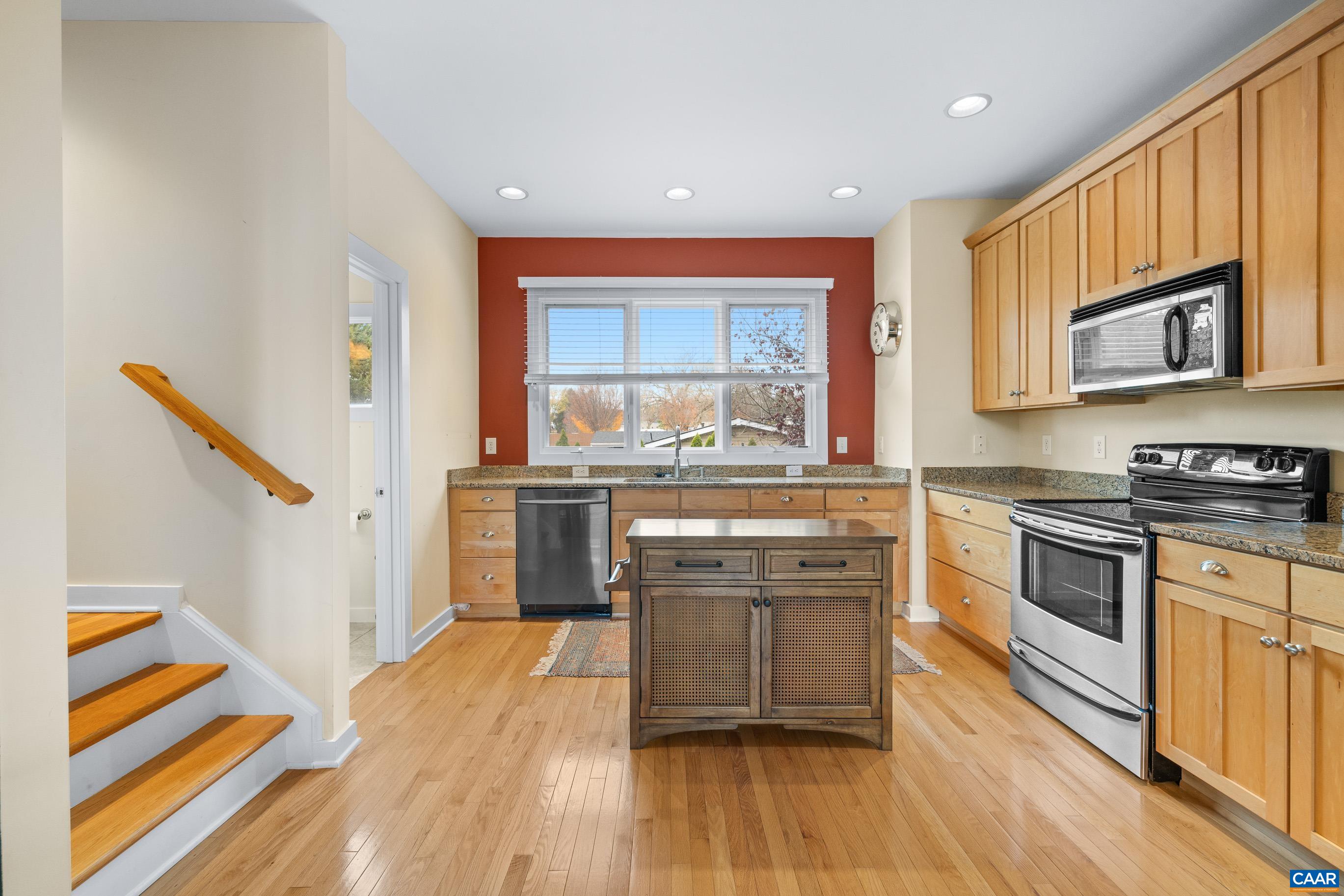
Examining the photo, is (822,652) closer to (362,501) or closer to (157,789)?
(157,789)

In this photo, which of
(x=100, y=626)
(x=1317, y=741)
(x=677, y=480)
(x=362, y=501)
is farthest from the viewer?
(x=677, y=480)

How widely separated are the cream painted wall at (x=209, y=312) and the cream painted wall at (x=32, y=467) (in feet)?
2.88

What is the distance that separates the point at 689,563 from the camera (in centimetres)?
221

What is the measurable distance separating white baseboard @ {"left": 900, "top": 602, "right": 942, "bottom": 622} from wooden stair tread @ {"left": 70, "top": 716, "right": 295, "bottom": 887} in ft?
10.9

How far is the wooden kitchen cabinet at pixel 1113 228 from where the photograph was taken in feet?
8.09

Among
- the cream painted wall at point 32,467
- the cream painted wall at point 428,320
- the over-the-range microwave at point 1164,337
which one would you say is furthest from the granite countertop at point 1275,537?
the cream painted wall at point 428,320

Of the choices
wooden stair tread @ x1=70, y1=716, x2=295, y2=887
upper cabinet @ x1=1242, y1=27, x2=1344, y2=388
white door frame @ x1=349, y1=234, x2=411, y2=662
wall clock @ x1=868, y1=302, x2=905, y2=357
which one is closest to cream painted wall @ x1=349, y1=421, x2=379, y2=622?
white door frame @ x1=349, y1=234, x2=411, y2=662

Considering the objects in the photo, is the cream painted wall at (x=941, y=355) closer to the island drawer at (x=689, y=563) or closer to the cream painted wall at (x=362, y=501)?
the island drawer at (x=689, y=563)

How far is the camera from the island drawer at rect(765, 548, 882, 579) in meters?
2.18

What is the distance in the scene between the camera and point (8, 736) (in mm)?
1150

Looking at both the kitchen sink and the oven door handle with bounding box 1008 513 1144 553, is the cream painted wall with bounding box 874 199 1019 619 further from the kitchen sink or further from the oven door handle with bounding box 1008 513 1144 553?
the kitchen sink

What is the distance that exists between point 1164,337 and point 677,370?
282 centimetres
